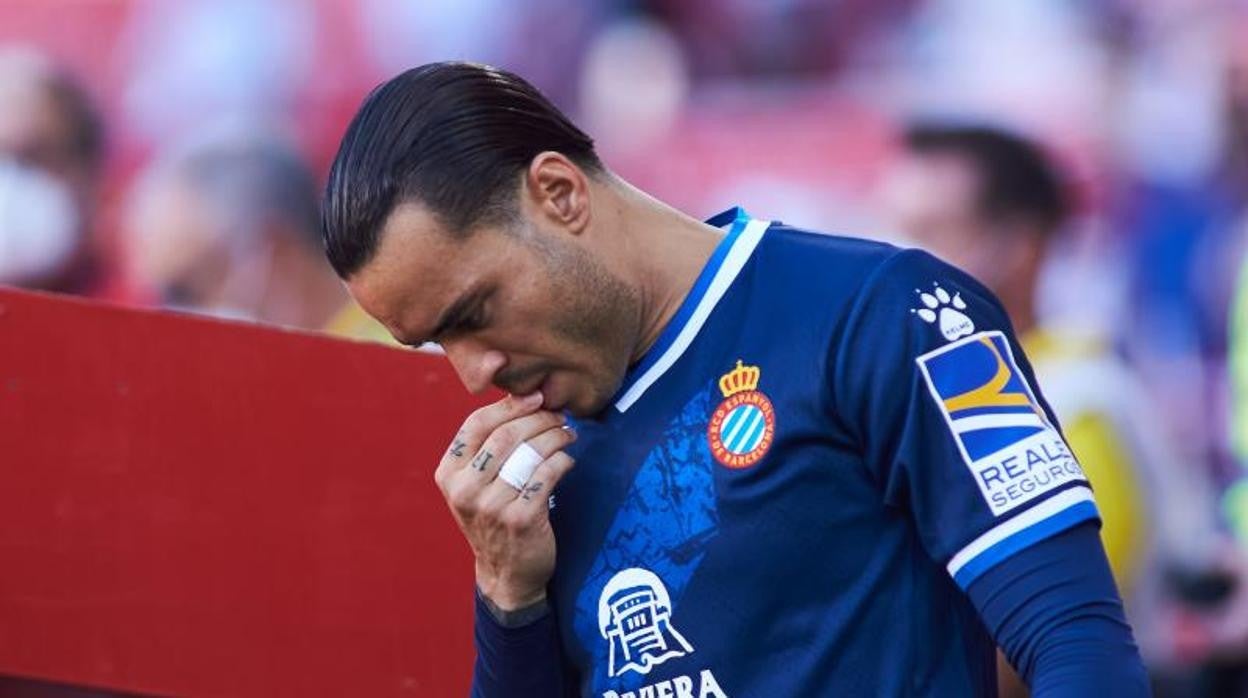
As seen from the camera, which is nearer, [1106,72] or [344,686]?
[344,686]

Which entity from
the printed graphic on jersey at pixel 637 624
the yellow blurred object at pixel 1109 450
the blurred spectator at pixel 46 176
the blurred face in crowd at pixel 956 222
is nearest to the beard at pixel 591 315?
the printed graphic on jersey at pixel 637 624

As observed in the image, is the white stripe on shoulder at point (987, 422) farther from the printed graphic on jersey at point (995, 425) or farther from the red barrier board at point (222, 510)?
the red barrier board at point (222, 510)

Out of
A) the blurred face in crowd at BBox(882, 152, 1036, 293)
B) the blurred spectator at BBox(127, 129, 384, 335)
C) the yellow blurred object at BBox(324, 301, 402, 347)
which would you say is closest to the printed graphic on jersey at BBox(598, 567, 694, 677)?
the blurred face in crowd at BBox(882, 152, 1036, 293)

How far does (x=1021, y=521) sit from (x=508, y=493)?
589 millimetres

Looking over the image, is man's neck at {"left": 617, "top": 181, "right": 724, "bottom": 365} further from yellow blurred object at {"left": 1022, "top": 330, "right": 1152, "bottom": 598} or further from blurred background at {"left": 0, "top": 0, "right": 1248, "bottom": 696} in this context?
yellow blurred object at {"left": 1022, "top": 330, "right": 1152, "bottom": 598}

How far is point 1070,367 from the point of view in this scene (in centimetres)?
502

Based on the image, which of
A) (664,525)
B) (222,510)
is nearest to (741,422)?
(664,525)

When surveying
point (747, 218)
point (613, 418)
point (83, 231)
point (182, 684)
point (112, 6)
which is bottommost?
point (83, 231)

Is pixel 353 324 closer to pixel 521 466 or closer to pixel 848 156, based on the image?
pixel 848 156

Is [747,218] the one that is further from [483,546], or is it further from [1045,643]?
[1045,643]

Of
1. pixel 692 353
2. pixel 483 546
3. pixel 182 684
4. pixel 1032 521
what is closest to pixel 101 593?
pixel 182 684

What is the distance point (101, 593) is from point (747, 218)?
1099mm

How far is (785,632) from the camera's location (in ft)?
7.71

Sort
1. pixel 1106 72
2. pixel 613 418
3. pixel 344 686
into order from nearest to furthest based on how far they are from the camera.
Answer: pixel 613 418, pixel 344 686, pixel 1106 72
